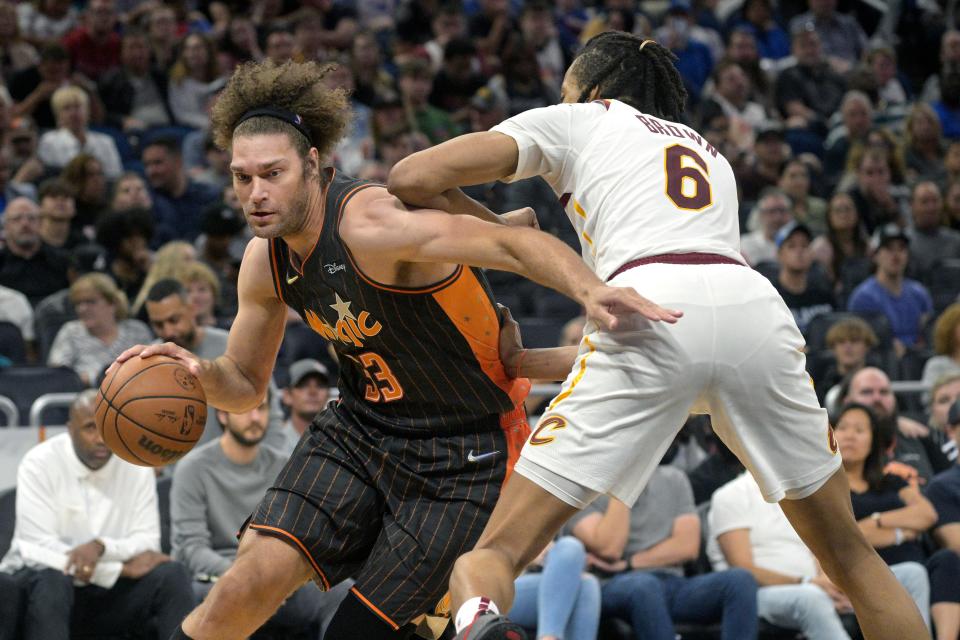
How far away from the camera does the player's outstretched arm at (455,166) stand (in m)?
3.98

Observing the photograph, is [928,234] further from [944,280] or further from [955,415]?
[955,415]

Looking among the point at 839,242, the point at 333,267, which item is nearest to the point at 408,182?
the point at 333,267

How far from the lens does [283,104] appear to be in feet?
15.0

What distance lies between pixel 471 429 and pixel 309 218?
0.87 m

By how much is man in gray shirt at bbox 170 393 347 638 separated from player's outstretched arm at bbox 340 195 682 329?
3379 millimetres

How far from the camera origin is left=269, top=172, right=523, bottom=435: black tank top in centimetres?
441

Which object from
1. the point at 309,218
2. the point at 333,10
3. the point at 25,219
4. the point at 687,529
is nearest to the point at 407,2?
the point at 333,10

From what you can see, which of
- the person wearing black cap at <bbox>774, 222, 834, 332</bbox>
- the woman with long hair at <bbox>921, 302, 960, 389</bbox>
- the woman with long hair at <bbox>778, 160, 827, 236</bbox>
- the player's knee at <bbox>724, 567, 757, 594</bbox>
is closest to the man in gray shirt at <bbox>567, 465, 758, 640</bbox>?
the player's knee at <bbox>724, 567, 757, 594</bbox>

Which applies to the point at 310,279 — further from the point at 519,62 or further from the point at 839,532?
the point at 519,62

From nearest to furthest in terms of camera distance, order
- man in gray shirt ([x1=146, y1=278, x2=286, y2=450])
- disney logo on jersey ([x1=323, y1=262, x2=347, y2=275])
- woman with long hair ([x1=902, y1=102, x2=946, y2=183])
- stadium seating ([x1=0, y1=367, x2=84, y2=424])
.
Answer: disney logo on jersey ([x1=323, y1=262, x2=347, y2=275])
man in gray shirt ([x1=146, y1=278, x2=286, y2=450])
stadium seating ([x1=0, y1=367, x2=84, y2=424])
woman with long hair ([x1=902, y1=102, x2=946, y2=183])

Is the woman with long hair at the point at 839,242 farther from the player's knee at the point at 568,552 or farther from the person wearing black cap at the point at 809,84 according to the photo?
the player's knee at the point at 568,552

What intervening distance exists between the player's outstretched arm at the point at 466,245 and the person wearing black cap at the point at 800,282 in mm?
6425

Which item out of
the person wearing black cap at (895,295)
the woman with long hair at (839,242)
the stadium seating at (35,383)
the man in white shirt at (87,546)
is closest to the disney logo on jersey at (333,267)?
the man in white shirt at (87,546)

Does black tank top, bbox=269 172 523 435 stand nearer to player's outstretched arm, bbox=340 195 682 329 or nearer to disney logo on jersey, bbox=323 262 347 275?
disney logo on jersey, bbox=323 262 347 275
